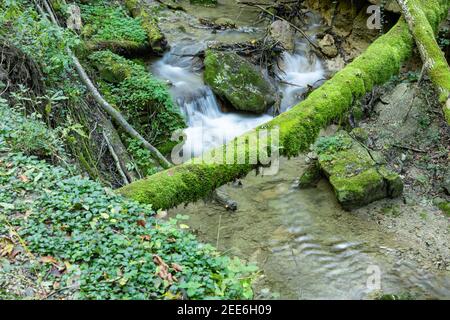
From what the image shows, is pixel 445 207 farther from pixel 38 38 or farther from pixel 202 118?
pixel 38 38

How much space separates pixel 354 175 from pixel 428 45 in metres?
2.79

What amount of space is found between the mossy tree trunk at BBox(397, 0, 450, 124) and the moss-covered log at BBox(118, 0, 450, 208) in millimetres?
161

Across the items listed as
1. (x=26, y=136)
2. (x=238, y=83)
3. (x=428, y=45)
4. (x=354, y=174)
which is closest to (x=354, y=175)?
(x=354, y=174)

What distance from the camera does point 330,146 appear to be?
29.3 feet

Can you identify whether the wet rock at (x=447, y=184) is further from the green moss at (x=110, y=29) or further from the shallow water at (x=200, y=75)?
the green moss at (x=110, y=29)

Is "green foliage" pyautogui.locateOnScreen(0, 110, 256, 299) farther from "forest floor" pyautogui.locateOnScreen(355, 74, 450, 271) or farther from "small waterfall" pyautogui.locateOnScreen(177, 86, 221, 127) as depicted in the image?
"small waterfall" pyautogui.locateOnScreen(177, 86, 221, 127)

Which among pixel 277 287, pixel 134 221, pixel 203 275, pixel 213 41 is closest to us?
pixel 203 275

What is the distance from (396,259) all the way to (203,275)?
Result: 4.51 m

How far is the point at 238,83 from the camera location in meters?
10.4

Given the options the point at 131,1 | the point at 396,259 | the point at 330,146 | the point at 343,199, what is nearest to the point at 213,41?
the point at 131,1

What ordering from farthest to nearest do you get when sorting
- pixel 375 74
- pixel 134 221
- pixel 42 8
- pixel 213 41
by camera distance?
pixel 213 41, pixel 42 8, pixel 375 74, pixel 134 221

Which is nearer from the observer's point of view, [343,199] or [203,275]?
[203,275]

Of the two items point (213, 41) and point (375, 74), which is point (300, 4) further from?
point (375, 74)

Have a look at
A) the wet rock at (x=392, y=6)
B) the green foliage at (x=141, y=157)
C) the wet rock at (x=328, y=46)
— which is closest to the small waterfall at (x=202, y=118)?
the green foliage at (x=141, y=157)
